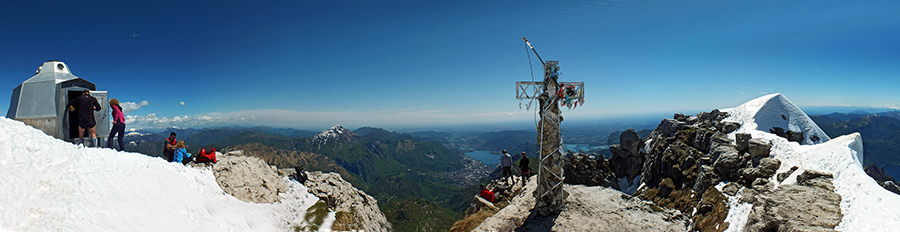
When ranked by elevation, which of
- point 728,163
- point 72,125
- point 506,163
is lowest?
point 506,163

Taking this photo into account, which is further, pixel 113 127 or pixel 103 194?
pixel 113 127

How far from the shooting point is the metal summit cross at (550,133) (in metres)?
15.4

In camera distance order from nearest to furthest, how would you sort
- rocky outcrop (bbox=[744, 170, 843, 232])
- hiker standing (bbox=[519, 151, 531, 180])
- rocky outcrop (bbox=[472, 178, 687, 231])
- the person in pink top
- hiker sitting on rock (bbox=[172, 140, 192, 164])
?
rocky outcrop (bbox=[744, 170, 843, 232])
rocky outcrop (bbox=[472, 178, 687, 231])
the person in pink top
hiker sitting on rock (bbox=[172, 140, 192, 164])
hiker standing (bbox=[519, 151, 531, 180])

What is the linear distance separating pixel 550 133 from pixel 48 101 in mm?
24576

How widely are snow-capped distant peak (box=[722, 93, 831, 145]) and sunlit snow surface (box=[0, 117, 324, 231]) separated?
34802 mm

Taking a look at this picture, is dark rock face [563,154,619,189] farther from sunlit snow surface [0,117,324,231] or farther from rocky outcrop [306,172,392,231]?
sunlit snow surface [0,117,324,231]

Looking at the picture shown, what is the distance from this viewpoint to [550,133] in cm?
1553

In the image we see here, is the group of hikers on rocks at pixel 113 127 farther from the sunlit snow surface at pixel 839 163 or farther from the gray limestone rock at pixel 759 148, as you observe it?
the gray limestone rock at pixel 759 148

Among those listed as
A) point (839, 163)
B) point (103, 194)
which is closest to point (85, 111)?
point (103, 194)

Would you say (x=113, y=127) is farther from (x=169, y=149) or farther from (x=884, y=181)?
(x=884, y=181)

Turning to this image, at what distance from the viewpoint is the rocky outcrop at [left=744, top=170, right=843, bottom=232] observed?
32.0 ft

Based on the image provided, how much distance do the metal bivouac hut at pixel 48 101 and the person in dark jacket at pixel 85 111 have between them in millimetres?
508

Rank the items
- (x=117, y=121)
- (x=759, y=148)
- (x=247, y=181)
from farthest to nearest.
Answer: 1. (x=759, y=148)
2. (x=247, y=181)
3. (x=117, y=121)

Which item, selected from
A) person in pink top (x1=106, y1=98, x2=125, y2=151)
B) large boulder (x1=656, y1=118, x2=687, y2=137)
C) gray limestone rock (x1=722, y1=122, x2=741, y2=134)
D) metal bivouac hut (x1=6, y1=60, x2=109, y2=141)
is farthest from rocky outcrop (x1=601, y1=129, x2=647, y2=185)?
metal bivouac hut (x1=6, y1=60, x2=109, y2=141)
